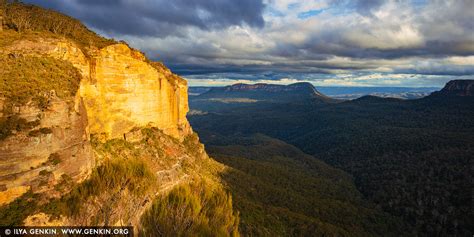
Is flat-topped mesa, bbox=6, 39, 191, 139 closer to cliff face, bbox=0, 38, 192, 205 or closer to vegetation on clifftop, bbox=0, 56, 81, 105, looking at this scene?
cliff face, bbox=0, 38, 192, 205

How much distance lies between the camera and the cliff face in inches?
827

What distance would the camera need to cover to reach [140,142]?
139 ft

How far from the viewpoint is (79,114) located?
2652 cm

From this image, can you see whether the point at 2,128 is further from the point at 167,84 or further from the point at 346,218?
the point at 346,218

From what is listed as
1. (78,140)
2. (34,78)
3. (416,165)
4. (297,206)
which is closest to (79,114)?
(78,140)

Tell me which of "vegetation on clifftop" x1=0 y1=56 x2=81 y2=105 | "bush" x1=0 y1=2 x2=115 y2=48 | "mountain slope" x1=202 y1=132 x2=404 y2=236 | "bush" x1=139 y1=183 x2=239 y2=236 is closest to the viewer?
"vegetation on clifftop" x1=0 y1=56 x2=81 y2=105

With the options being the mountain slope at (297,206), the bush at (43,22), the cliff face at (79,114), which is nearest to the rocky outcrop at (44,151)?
the cliff face at (79,114)

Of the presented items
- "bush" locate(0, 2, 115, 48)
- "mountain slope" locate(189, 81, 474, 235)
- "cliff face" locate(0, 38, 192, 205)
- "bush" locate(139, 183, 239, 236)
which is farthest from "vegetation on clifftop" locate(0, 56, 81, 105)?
"mountain slope" locate(189, 81, 474, 235)

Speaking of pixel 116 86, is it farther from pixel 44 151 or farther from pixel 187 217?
pixel 187 217

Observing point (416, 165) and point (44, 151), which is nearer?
point (44, 151)

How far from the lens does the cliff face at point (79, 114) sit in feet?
68.9

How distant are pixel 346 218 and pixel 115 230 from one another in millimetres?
50845

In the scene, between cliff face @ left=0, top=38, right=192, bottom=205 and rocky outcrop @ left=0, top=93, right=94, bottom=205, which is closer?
rocky outcrop @ left=0, top=93, right=94, bottom=205

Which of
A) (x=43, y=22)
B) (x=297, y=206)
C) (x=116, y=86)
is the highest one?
(x=43, y=22)
